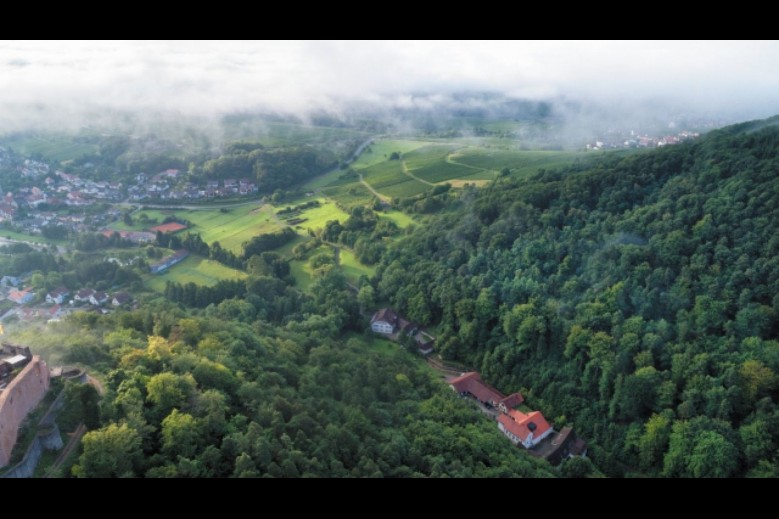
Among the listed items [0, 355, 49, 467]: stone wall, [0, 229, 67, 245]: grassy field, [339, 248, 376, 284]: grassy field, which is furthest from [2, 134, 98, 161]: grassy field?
[0, 355, 49, 467]: stone wall

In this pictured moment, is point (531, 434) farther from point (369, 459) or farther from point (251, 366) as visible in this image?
point (251, 366)

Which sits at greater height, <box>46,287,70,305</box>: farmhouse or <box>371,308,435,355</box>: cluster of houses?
<box>46,287,70,305</box>: farmhouse

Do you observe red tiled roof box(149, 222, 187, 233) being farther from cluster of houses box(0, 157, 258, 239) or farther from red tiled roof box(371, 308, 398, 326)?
red tiled roof box(371, 308, 398, 326)

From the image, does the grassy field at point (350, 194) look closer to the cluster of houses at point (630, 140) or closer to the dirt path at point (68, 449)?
the cluster of houses at point (630, 140)

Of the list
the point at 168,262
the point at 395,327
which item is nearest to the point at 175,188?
the point at 168,262

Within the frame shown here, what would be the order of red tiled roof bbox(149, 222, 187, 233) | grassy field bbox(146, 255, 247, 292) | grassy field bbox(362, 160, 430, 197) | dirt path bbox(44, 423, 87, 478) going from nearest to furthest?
1. dirt path bbox(44, 423, 87, 478)
2. grassy field bbox(146, 255, 247, 292)
3. red tiled roof bbox(149, 222, 187, 233)
4. grassy field bbox(362, 160, 430, 197)

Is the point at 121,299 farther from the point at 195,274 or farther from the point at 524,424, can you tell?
the point at 524,424
